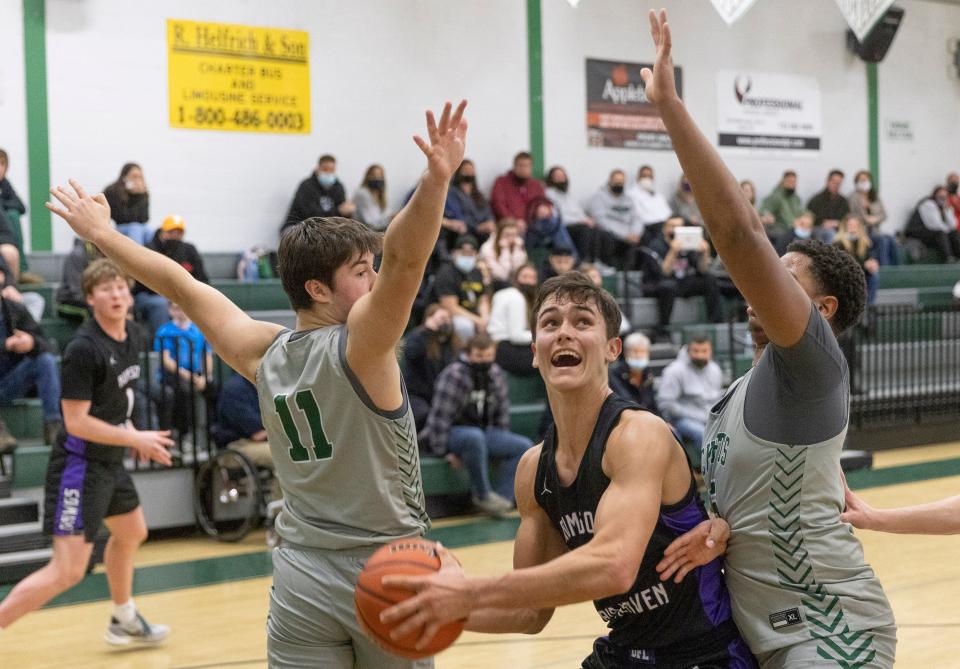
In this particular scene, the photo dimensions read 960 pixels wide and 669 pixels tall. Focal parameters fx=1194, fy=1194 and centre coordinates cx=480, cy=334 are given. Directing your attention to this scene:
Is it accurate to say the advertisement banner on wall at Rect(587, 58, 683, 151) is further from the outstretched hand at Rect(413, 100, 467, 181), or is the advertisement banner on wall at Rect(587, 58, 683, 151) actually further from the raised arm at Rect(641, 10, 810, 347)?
the raised arm at Rect(641, 10, 810, 347)

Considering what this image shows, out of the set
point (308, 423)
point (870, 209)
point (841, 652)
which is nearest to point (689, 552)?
point (841, 652)

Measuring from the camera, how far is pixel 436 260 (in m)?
11.7

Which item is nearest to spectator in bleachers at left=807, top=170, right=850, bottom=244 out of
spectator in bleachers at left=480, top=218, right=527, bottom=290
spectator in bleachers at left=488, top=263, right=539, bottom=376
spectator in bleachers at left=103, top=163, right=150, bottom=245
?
spectator in bleachers at left=480, top=218, right=527, bottom=290

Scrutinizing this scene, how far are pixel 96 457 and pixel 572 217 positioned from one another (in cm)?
909

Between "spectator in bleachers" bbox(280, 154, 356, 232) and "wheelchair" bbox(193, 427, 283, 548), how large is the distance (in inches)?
159

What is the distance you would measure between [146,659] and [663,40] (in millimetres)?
4158

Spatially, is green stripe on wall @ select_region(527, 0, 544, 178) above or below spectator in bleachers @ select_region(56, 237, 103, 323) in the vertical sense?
above

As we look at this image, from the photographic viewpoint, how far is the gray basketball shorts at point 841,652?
Answer: 8.14 feet

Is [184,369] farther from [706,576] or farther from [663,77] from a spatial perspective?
[663,77]

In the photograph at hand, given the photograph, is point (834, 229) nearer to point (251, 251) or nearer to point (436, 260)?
point (436, 260)

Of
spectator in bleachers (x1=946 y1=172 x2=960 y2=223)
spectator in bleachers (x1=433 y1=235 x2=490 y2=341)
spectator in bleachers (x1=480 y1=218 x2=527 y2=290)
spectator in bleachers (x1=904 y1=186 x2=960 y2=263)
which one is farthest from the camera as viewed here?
spectator in bleachers (x1=946 y1=172 x2=960 y2=223)

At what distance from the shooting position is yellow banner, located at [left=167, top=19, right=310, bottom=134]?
11820 mm

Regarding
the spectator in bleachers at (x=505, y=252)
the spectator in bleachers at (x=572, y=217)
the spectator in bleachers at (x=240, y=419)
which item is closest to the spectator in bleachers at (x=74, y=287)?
the spectator in bleachers at (x=240, y=419)

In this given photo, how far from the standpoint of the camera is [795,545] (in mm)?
2533
